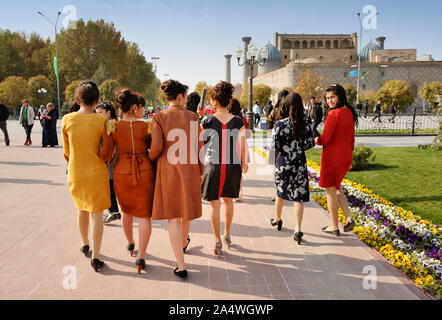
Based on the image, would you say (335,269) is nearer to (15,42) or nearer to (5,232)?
(5,232)

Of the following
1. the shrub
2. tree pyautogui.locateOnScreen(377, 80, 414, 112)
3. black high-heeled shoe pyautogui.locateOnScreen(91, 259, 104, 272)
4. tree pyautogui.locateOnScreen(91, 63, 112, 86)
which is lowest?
black high-heeled shoe pyautogui.locateOnScreen(91, 259, 104, 272)

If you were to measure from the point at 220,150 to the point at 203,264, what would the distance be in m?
1.23

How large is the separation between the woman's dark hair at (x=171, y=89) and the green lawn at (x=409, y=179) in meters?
4.20

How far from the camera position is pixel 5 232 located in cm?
475

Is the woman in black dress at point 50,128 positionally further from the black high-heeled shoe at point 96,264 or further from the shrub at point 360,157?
the black high-heeled shoe at point 96,264

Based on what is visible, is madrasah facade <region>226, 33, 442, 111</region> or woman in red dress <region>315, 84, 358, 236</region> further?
madrasah facade <region>226, 33, 442, 111</region>

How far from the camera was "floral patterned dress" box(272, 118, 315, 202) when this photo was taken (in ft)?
14.4

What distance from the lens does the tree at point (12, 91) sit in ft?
147

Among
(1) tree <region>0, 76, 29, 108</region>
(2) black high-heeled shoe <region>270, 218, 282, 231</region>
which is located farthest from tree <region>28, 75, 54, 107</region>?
(2) black high-heeled shoe <region>270, 218, 282, 231</region>

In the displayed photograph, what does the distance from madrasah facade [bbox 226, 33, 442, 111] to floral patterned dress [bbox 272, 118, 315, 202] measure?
2121 inches

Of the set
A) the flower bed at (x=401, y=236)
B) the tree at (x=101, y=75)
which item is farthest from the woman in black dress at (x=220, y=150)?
the tree at (x=101, y=75)

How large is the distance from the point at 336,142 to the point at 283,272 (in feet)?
5.85

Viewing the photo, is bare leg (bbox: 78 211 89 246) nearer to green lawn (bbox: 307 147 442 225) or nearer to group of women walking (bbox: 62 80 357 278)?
group of women walking (bbox: 62 80 357 278)

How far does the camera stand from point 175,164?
344cm
